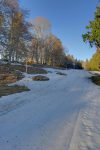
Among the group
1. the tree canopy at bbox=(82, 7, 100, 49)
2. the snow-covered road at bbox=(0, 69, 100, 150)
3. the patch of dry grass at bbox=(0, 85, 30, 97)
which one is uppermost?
the tree canopy at bbox=(82, 7, 100, 49)

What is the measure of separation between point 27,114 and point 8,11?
21.8 meters

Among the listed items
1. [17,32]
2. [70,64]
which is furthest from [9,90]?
[70,64]

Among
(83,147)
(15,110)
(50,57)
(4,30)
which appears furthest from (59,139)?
(50,57)

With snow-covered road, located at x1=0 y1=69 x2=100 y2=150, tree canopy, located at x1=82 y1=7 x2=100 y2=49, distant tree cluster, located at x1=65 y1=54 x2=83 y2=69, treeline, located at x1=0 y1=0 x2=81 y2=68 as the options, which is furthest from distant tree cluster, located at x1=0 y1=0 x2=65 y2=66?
distant tree cluster, located at x1=65 y1=54 x2=83 y2=69

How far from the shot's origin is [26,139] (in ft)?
21.1

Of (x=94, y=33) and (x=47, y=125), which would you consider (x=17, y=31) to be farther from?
(x=47, y=125)

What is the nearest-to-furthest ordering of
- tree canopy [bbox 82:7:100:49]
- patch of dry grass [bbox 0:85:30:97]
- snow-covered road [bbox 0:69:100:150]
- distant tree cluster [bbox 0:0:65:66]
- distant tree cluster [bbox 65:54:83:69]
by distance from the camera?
snow-covered road [bbox 0:69:100:150]
patch of dry grass [bbox 0:85:30:97]
tree canopy [bbox 82:7:100:49]
distant tree cluster [bbox 0:0:65:66]
distant tree cluster [bbox 65:54:83:69]

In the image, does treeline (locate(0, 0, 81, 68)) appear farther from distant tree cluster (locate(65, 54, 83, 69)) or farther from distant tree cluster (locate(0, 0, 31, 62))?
distant tree cluster (locate(65, 54, 83, 69))

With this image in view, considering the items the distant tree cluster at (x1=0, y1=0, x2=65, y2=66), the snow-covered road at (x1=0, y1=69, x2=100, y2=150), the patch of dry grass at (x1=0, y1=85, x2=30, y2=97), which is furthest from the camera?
the distant tree cluster at (x1=0, y1=0, x2=65, y2=66)

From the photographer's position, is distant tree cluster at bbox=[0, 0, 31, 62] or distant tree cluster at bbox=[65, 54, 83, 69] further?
distant tree cluster at bbox=[65, 54, 83, 69]

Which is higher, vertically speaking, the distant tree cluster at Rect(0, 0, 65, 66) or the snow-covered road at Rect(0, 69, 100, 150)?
the distant tree cluster at Rect(0, 0, 65, 66)

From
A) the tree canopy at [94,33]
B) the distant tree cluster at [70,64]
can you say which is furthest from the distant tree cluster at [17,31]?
the distant tree cluster at [70,64]

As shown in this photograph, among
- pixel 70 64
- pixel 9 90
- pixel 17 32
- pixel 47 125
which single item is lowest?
pixel 47 125

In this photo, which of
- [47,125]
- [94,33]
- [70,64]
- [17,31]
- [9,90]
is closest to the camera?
[47,125]
